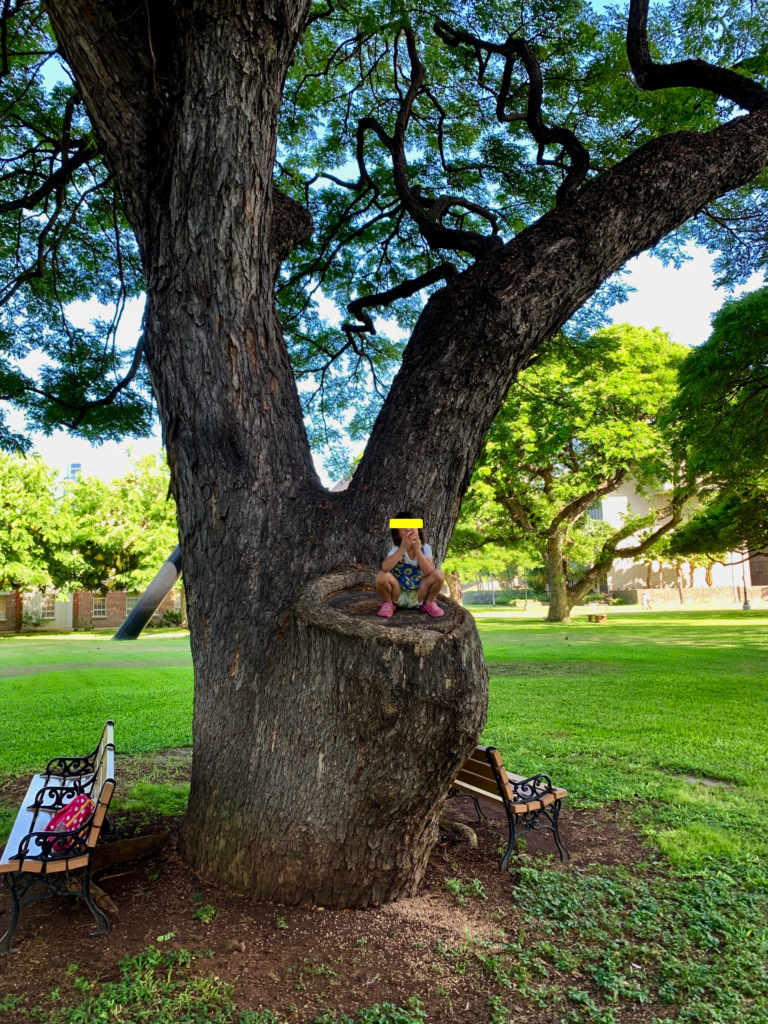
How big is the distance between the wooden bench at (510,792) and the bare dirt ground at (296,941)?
24 centimetres

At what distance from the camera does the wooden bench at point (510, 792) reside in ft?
13.8

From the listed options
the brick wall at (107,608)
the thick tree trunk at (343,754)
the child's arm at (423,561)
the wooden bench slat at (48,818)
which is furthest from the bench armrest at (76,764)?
the brick wall at (107,608)

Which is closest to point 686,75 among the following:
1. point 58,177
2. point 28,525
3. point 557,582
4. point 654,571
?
point 58,177

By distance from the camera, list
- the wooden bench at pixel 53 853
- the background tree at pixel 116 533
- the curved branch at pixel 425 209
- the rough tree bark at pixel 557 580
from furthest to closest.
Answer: the background tree at pixel 116 533 < the rough tree bark at pixel 557 580 < the curved branch at pixel 425 209 < the wooden bench at pixel 53 853

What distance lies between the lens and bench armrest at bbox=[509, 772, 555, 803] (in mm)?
4338

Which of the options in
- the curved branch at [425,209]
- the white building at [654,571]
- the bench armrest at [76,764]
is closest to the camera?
the bench armrest at [76,764]

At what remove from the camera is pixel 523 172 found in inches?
318

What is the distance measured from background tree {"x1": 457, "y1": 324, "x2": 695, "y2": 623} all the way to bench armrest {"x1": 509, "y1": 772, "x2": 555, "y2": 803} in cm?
1658

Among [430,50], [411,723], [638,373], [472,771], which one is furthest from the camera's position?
[638,373]

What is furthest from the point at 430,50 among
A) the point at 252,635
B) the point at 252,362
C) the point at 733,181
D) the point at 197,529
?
the point at 252,635

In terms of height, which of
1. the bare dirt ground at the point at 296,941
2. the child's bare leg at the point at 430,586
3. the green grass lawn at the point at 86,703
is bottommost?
the green grass lawn at the point at 86,703

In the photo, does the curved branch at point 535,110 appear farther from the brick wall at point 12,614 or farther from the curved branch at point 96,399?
the brick wall at point 12,614

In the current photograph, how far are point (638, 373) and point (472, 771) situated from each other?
22.6 m

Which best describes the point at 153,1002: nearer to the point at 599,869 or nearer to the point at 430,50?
the point at 599,869
